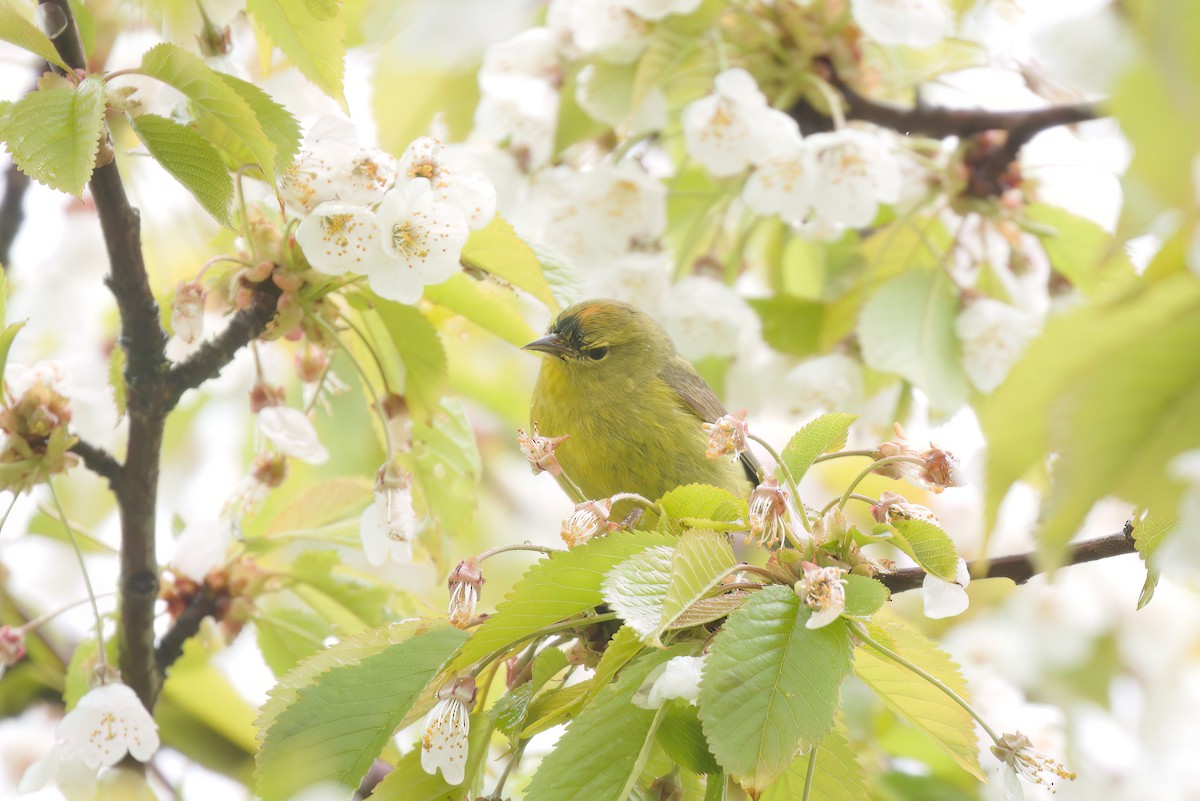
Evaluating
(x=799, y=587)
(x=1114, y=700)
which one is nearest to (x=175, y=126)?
(x=799, y=587)

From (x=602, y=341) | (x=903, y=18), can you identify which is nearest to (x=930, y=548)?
(x=903, y=18)

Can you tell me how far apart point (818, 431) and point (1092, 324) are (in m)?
0.91

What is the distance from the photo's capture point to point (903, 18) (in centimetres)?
278

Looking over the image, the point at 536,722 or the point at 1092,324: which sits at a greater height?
the point at 1092,324

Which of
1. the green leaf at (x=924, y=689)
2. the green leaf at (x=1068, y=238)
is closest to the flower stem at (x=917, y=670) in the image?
the green leaf at (x=924, y=689)

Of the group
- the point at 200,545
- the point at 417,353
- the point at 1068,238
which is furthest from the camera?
the point at 1068,238

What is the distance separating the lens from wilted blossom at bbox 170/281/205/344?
199 centimetres

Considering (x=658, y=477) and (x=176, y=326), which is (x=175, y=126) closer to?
(x=176, y=326)

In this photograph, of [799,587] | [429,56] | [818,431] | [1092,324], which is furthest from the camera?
[818,431]

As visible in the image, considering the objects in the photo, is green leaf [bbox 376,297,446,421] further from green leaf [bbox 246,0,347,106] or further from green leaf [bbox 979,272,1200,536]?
green leaf [bbox 979,272,1200,536]

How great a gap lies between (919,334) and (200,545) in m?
1.74

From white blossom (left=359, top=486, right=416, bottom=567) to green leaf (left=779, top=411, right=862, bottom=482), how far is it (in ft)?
2.38

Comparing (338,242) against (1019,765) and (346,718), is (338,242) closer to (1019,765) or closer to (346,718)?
(346,718)

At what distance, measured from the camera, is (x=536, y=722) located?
5.56 feet
